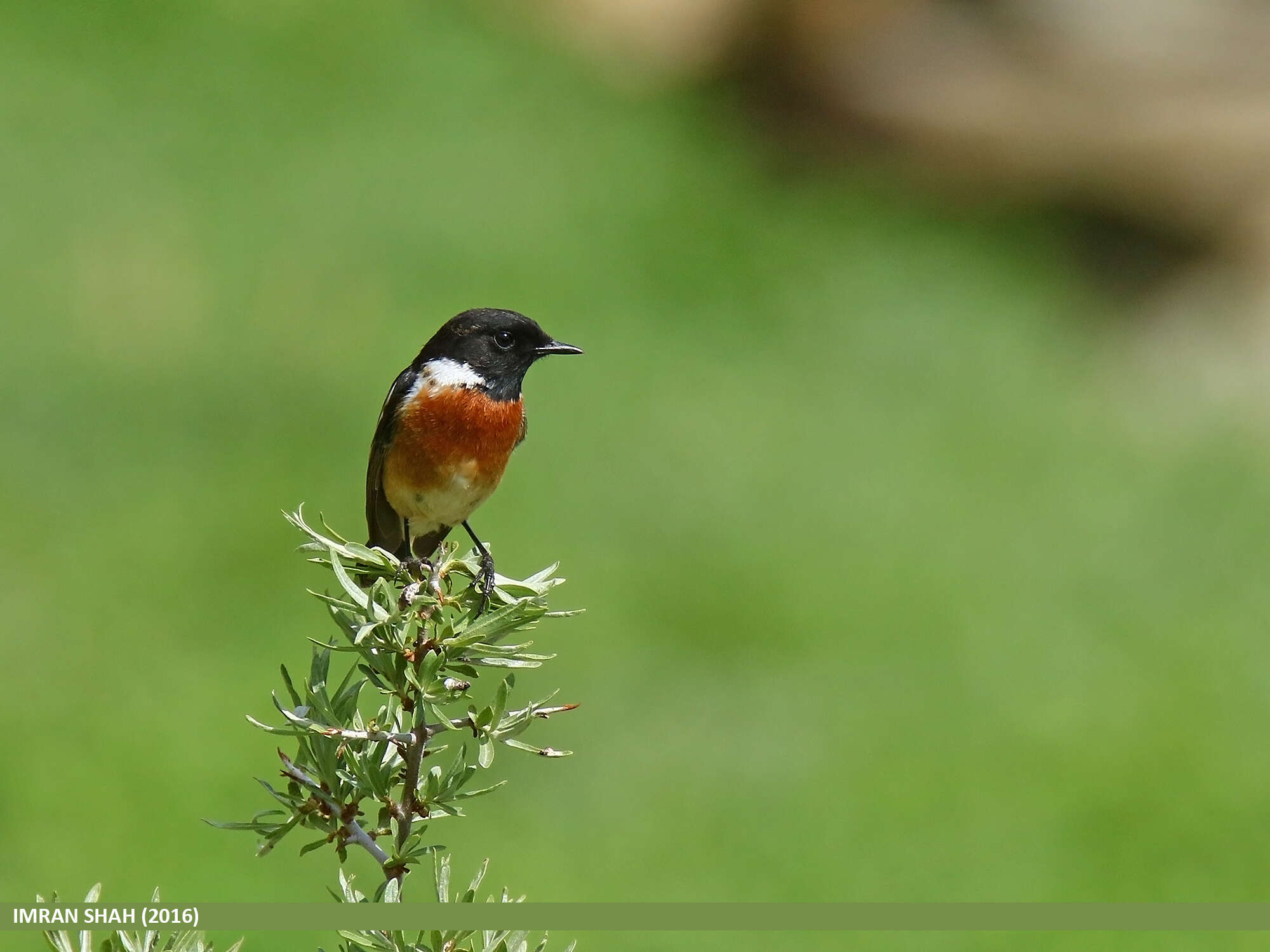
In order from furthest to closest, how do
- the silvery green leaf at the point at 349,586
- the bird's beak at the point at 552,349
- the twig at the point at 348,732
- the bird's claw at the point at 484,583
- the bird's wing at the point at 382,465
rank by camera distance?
the bird's wing at the point at 382,465 → the bird's beak at the point at 552,349 → the bird's claw at the point at 484,583 → the silvery green leaf at the point at 349,586 → the twig at the point at 348,732

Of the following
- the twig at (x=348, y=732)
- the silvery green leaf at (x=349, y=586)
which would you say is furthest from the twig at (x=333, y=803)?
the silvery green leaf at (x=349, y=586)

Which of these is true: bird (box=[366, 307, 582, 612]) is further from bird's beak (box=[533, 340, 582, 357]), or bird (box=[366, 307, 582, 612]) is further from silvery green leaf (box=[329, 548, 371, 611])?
silvery green leaf (box=[329, 548, 371, 611])

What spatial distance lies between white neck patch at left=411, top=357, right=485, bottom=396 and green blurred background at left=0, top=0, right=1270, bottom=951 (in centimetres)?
313

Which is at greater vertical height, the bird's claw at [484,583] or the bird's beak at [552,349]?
the bird's beak at [552,349]

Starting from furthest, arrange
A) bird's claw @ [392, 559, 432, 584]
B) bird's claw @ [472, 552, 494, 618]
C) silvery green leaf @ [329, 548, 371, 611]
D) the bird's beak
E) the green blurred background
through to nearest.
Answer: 1. the green blurred background
2. the bird's beak
3. bird's claw @ [392, 559, 432, 584]
4. bird's claw @ [472, 552, 494, 618]
5. silvery green leaf @ [329, 548, 371, 611]

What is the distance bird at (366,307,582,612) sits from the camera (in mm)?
3682

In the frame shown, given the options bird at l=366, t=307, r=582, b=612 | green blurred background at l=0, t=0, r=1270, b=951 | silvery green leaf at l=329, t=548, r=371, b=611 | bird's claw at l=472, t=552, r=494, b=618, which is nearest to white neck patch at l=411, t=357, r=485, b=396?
bird at l=366, t=307, r=582, b=612

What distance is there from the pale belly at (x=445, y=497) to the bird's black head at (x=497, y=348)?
0.20 meters

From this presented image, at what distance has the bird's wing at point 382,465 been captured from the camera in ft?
12.5

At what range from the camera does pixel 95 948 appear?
6.21 ft

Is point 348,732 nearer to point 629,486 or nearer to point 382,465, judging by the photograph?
point 382,465

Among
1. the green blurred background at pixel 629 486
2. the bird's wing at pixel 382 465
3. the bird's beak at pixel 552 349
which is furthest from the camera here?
the green blurred background at pixel 629 486

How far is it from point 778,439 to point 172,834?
15.8 ft

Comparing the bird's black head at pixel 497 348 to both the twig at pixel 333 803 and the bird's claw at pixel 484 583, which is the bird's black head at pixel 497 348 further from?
the twig at pixel 333 803
